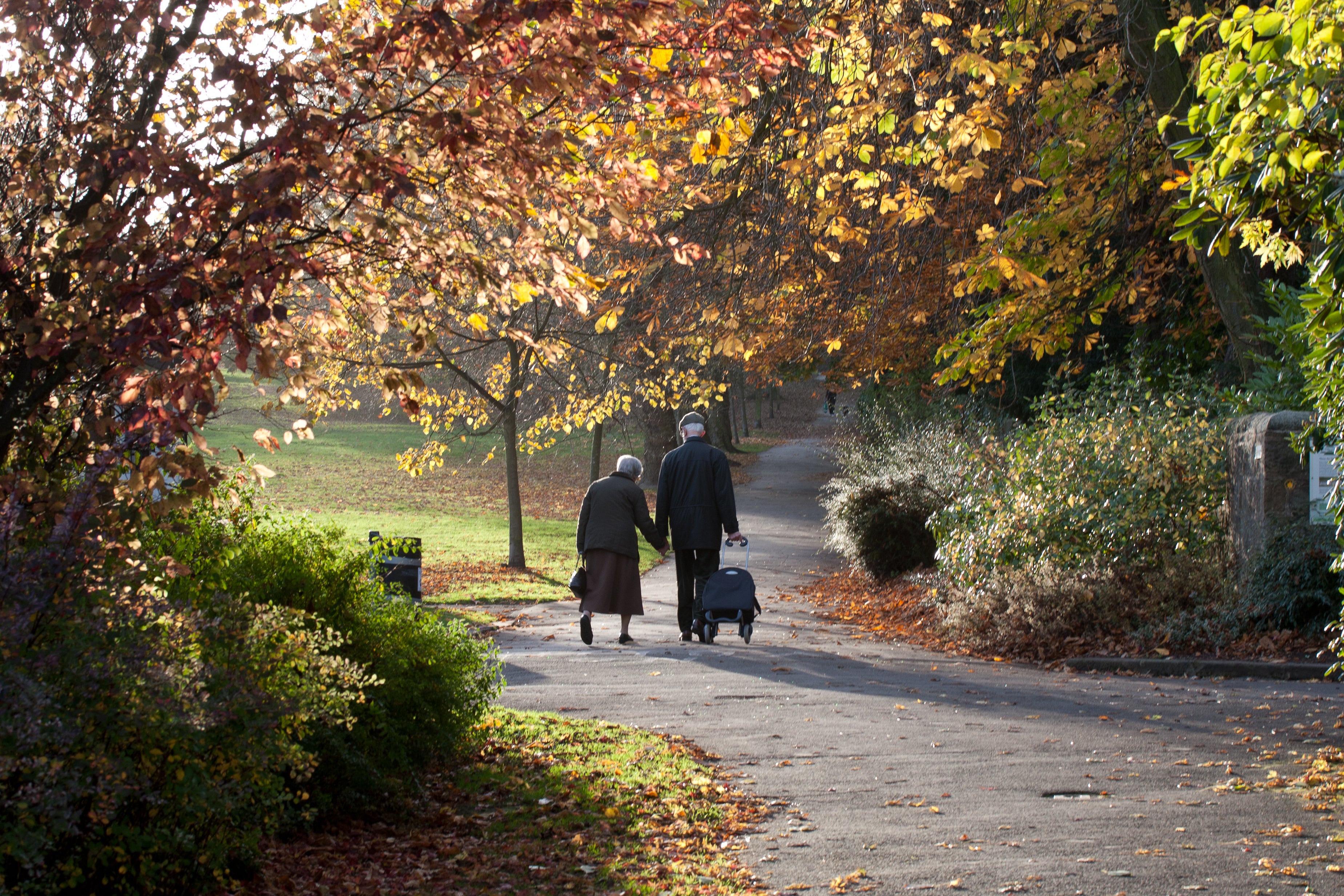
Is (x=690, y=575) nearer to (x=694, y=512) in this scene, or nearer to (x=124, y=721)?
(x=694, y=512)

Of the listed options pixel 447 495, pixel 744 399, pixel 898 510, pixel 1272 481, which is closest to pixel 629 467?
pixel 1272 481

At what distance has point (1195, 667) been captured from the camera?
900 cm

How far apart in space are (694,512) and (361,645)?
575cm

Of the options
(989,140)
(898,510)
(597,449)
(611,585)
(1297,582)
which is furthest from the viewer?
(597,449)

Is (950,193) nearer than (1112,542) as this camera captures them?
No

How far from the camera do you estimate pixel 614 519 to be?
11375mm

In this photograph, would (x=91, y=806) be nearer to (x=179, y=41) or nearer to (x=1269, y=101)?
(x=179, y=41)

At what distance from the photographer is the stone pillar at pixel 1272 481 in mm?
9680

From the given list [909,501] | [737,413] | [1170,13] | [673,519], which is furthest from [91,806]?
[737,413]

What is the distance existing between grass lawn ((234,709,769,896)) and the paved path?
0.25 m

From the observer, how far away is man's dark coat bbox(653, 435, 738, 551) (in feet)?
36.4

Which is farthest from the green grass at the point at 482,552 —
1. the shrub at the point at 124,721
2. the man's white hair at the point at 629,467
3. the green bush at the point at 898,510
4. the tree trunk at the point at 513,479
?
the shrub at the point at 124,721

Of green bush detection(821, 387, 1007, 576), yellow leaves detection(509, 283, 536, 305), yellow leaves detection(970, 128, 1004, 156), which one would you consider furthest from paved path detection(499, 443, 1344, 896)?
green bush detection(821, 387, 1007, 576)

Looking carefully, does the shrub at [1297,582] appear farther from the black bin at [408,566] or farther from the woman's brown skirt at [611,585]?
the black bin at [408,566]
